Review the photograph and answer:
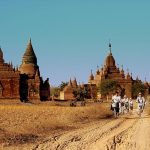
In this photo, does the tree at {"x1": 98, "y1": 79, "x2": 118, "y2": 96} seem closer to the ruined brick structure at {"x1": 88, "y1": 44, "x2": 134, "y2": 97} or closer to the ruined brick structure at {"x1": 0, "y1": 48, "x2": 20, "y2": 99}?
the ruined brick structure at {"x1": 88, "y1": 44, "x2": 134, "y2": 97}

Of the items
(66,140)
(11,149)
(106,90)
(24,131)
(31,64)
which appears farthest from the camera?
(106,90)

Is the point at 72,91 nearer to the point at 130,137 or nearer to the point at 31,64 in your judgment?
the point at 31,64

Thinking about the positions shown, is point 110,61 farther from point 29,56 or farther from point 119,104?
point 119,104

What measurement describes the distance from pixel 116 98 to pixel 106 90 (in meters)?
62.5

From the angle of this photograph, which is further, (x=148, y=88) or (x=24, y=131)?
(x=148, y=88)

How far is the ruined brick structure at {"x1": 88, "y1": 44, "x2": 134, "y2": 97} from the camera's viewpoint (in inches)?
3639

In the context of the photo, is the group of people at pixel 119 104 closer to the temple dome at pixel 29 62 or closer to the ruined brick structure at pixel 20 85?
the ruined brick structure at pixel 20 85

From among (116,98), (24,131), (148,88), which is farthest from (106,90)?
(24,131)

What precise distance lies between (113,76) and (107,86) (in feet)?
20.7

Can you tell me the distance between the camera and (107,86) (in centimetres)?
8819

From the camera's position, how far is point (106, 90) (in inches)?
3450

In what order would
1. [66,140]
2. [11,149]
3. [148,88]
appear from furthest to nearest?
[148,88] → [66,140] → [11,149]

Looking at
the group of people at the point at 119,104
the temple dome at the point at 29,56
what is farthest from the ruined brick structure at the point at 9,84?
the group of people at the point at 119,104

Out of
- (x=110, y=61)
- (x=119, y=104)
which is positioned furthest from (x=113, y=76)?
(x=119, y=104)
